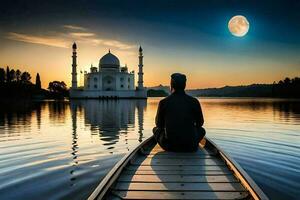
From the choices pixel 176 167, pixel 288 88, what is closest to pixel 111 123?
pixel 176 167

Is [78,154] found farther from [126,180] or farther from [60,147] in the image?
[126,180]

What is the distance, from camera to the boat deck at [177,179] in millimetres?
4302

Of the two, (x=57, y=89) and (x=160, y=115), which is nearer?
(x=160, y=115)

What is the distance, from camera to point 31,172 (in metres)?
8.00

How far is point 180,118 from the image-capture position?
22.1 ft

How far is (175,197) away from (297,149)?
8.69 metres

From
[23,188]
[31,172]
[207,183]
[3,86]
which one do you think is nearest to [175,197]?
[207,183]

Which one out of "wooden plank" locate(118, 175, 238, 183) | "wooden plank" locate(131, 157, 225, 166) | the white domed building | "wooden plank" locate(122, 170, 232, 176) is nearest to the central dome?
the white domed building

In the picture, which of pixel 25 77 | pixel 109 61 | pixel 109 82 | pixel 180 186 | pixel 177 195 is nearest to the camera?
pixel 177 195

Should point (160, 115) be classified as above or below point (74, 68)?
below

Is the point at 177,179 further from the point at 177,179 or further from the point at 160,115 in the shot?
the point at 160,115

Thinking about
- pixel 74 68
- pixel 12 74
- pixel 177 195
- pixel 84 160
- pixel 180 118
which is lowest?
pixel 84 160

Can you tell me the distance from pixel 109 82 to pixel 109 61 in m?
7.54

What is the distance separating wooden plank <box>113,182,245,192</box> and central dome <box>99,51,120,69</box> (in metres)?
109
